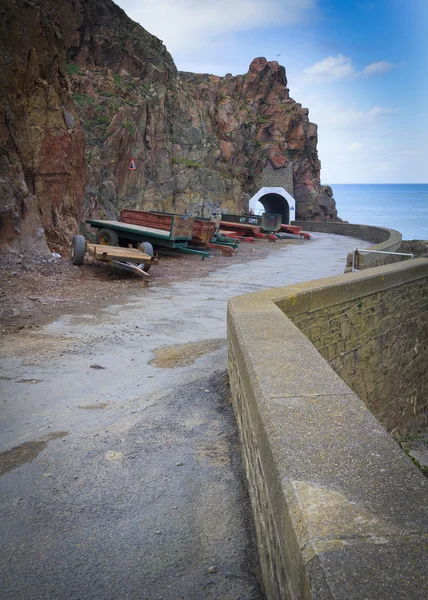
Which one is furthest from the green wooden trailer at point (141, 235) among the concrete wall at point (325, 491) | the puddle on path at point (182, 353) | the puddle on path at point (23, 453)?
the concrete wall at point (325, 491)

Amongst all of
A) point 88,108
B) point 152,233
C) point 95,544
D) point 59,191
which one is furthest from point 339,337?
point 88,108

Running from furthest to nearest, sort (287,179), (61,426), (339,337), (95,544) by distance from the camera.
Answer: (287,179), (339,337), (61,426), (95,544)

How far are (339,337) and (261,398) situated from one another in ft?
14.5

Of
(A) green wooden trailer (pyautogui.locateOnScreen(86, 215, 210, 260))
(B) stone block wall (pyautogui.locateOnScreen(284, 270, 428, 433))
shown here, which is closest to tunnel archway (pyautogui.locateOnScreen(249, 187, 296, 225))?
(A) green wooden trailer (pyautogui.locateOnScreen(86, 215, 210, 260))

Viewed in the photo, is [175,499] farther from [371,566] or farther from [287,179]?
[287,179]

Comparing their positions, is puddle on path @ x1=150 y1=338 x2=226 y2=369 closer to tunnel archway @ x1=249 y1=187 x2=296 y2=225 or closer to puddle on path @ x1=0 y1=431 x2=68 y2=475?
puddle on path @ x1=0 y1=431 x2=68 y2=475

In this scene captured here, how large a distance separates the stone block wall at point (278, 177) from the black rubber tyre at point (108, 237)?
3487cm

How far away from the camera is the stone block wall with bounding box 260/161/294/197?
50.2 metres

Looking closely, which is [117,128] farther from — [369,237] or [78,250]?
[78,250]

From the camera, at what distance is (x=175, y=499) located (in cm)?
377

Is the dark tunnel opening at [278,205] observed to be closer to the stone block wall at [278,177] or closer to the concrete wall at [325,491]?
the stone block wall at [278,177]

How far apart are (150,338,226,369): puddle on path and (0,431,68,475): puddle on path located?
2336mm

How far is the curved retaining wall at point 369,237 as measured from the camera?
1273 centimetres

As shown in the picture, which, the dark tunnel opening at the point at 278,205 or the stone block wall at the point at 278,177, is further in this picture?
the dark tunnel opening at the point at 278,205
